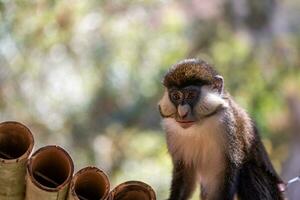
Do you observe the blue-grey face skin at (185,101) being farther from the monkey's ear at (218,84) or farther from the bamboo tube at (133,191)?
the bamboo tube at (133,191)

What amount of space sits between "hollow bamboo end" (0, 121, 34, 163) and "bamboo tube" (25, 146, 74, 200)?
5 cm

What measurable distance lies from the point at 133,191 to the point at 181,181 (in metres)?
0.99

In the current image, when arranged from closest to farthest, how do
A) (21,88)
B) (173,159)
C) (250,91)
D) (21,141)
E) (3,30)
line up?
1. (21,141)
2. (173,159)
3. (3,30)
4. (21,88)
5. (250,91)

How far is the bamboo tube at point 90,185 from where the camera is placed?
2.54 metres

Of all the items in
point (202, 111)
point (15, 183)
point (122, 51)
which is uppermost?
point (202, 111)

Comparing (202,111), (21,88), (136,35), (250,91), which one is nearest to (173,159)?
(202,111)

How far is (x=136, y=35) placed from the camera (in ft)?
34.1

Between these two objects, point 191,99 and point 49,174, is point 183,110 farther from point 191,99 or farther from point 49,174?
point 49,174

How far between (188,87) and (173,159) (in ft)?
1.32

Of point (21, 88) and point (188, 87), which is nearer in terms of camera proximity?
point (188, 87)

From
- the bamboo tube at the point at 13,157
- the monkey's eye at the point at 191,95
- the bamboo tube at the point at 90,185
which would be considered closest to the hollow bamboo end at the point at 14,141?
the bamboo tube at the point at 13,157

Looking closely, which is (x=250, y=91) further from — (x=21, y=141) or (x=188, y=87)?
(x=21, y=141)

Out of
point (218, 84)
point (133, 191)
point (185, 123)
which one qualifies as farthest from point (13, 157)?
point (218, 84)

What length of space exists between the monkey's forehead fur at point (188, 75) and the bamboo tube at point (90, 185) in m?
0.89
